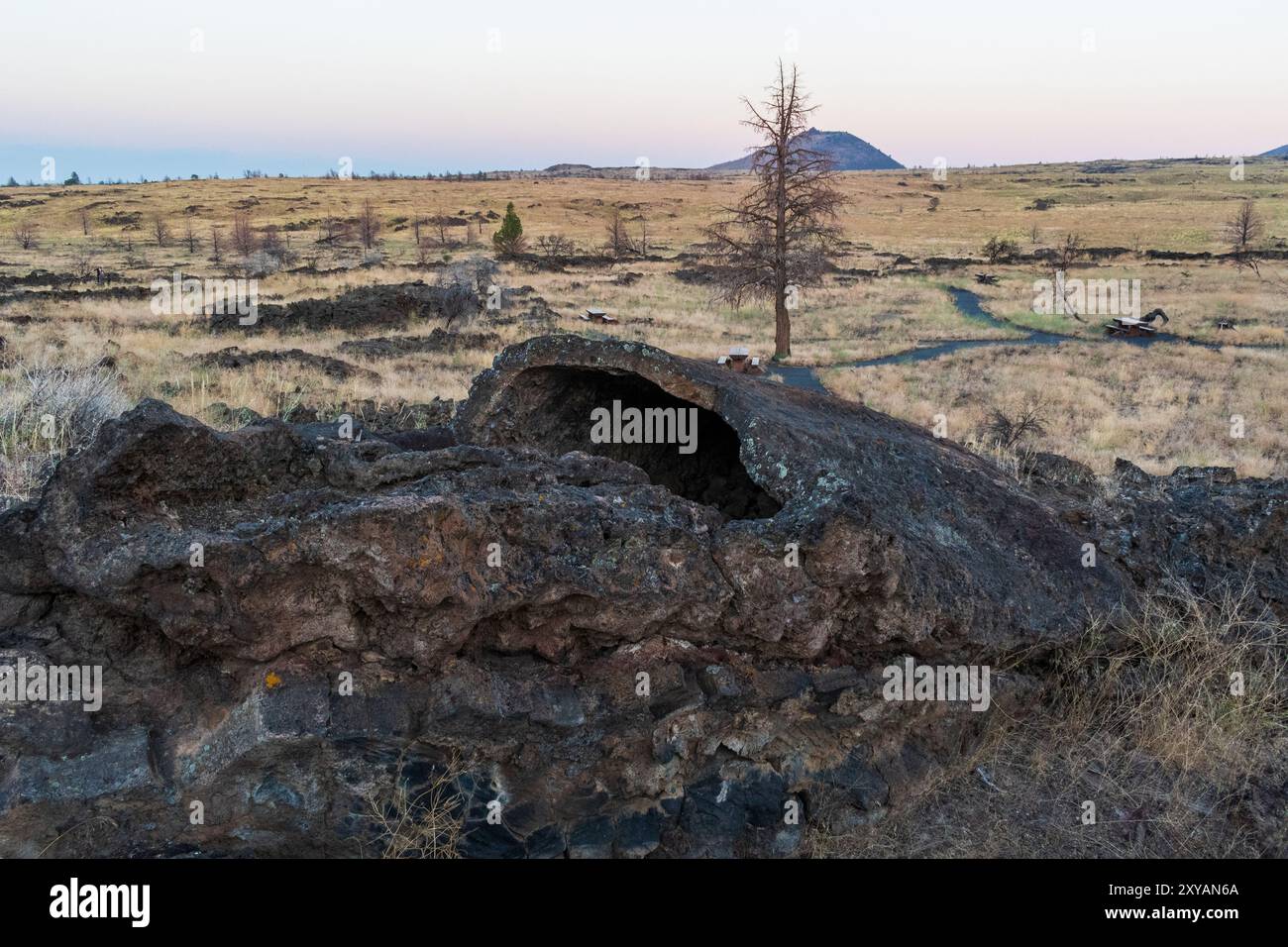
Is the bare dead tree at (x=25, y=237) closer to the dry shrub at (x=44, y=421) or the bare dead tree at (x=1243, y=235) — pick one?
the dry shrub at (x=44, y=421)

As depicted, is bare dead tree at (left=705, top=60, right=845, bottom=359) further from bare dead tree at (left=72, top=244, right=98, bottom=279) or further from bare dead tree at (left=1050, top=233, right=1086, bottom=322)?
bare dead tree at (left=72, top=244, right=98, bottom=279)

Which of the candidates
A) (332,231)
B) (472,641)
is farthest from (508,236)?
(472,641)

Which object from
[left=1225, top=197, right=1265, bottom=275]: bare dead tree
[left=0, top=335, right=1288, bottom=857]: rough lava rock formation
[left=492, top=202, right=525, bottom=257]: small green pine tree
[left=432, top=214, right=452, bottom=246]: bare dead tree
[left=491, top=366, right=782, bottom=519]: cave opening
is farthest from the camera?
[left=432, top=214, right=452, bottom=246]: bare dead tree

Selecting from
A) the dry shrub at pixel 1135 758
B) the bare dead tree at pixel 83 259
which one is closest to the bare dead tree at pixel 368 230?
the bare dead tree at pixel 83 259

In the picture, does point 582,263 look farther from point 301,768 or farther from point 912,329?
point 301,768

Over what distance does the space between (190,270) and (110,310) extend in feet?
64.9

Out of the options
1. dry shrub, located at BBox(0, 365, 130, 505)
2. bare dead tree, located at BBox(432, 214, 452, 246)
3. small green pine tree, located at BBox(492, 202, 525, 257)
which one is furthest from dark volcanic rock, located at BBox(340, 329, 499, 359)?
bare dead tree, located at BBox(432, 214, 452, 246)

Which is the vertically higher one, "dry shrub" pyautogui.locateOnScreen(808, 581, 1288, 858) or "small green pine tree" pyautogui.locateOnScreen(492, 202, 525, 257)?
"small green pine tree" pyautogui.locateOnScreen(492, 202, 525, 257)

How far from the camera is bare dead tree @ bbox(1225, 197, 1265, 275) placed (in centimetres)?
4934

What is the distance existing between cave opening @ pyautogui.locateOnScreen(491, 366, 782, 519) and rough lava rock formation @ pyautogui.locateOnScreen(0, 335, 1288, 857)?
0.88m

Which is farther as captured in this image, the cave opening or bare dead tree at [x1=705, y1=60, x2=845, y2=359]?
bare dead tree at [x1=705, y1=60, x2=845, y2=359]

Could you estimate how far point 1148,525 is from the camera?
5.14 metres

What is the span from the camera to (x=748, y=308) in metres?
37.6

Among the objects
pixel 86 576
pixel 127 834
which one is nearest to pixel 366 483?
pixel 86 576
